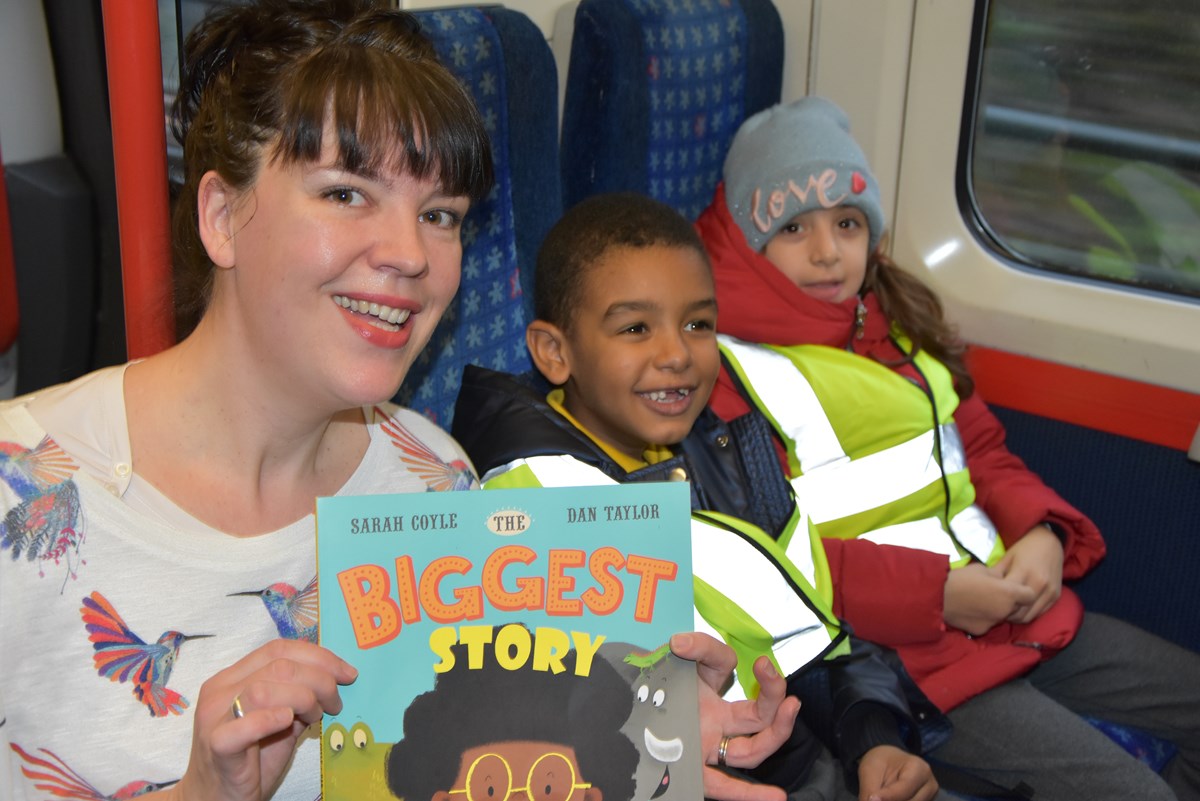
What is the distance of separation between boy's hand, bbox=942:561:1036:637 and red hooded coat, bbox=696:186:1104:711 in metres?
0.03

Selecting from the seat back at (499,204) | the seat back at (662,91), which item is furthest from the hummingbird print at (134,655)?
the seat back at (662,91)

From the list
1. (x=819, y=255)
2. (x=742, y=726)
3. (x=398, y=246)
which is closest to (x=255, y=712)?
(x=398, y=246)

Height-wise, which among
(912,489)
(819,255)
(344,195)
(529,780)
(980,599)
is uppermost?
(344,195)

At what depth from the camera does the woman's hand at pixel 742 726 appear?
138 cm

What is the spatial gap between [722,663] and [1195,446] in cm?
155

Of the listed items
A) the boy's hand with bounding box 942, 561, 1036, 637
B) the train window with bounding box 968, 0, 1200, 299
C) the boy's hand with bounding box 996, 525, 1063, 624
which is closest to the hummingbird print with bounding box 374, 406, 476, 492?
the boy's hand with bounding box 942, 561, 1036, 637

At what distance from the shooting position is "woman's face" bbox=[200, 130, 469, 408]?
49.7 inches

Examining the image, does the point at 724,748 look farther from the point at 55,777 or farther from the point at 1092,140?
the point at 1092,140

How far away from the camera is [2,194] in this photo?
1.56 metres

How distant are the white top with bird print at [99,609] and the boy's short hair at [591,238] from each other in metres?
0.85

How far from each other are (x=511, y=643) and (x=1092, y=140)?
6.91 ft

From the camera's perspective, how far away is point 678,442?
2.04 metres

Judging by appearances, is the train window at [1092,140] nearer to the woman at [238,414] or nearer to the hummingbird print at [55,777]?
the woman at [238,414]

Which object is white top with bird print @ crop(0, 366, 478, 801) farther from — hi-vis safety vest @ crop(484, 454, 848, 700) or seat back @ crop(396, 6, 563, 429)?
seat back @ crop(396, 6, 563, 429)
